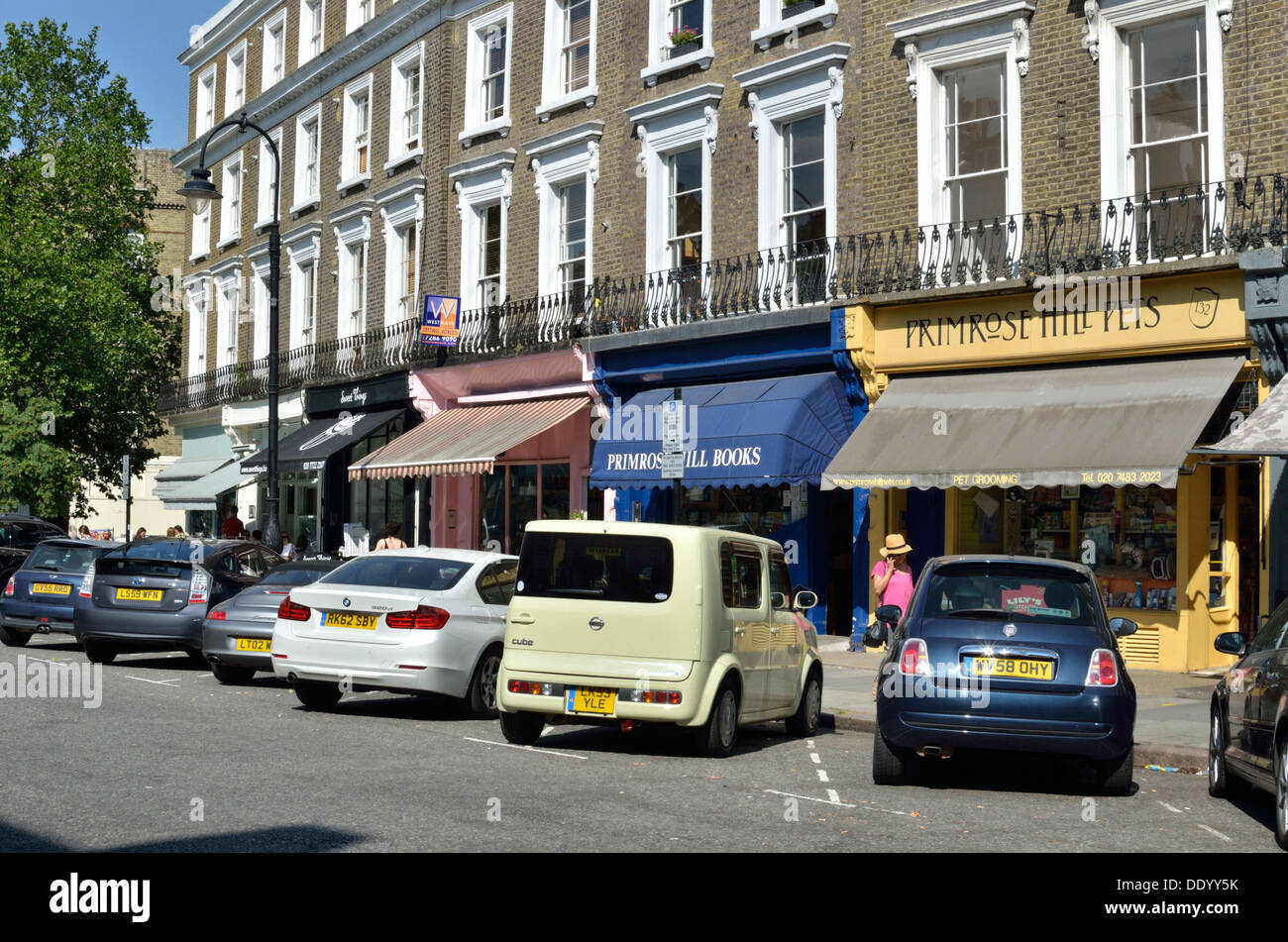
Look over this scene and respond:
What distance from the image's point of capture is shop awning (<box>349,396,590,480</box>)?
938 inches

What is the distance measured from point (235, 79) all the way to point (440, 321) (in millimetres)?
16698

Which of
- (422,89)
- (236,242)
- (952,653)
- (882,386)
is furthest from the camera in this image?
(236,242)

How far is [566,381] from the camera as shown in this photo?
2488 centimetres

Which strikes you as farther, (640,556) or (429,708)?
(429,708)

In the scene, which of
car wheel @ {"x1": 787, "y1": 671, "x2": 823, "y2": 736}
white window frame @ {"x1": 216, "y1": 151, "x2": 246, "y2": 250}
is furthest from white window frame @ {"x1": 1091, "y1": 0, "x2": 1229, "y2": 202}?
white window frame @ {"x1": 216, "y1": 151, "x2": 246, "y2": 250}

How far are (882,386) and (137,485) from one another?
4370 centimetres

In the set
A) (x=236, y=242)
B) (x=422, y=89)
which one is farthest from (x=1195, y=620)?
(x=236, y=242)

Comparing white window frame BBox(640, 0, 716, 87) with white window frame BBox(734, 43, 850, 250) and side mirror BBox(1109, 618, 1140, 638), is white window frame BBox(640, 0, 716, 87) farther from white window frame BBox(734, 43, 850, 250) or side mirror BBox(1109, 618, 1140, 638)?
side mirror BBox(1109, 618, 1140, 638)

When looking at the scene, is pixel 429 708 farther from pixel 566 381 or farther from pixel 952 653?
pixel 566 381

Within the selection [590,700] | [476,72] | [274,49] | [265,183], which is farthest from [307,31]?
[590,700]

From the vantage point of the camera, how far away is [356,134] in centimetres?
3294

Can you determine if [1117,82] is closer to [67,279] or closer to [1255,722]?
[1255,722]

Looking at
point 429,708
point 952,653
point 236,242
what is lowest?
point 429,708
